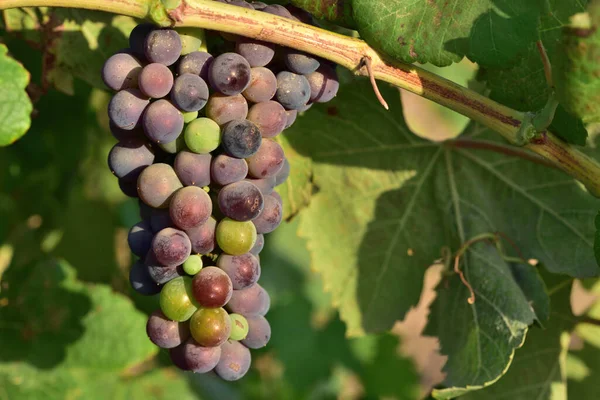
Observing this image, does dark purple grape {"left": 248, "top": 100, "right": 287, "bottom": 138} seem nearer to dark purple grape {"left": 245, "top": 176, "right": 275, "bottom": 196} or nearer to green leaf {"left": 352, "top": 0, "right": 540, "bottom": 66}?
dark purple grape {"left": 245, "top": 176, "right": 275, "bottom": 196}

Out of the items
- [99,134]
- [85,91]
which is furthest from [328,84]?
[99,134]

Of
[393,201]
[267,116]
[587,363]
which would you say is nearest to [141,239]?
[267,116]

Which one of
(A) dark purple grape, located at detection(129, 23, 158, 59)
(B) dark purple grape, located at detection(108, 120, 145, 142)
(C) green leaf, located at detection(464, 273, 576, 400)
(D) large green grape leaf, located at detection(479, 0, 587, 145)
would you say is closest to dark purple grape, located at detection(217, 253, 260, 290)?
(B) dark purple grape, located at detection(108, 120, 145, 142)

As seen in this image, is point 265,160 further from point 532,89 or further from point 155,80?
point 532,89

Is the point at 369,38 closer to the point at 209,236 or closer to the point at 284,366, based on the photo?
the point at 209,236

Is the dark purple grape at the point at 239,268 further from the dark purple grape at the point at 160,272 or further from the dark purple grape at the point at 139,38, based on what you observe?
the dark purple grape at the point at 139,38

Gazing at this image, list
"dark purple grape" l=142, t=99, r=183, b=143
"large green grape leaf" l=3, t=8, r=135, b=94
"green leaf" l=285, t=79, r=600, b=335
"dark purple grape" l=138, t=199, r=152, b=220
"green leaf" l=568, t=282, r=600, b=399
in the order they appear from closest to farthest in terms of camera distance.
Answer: "dark purple grape" l=142, t=99, r=183, b=143 → "dark purple grape" l=138, t=199, r=152, b=220 → "large green grape leaf" l=3, t=8, r=135, b=94 → "green leaf" l=285, t=79, r=600, b=335 → "green leaf" l=568, t=282, r=600, b=399
